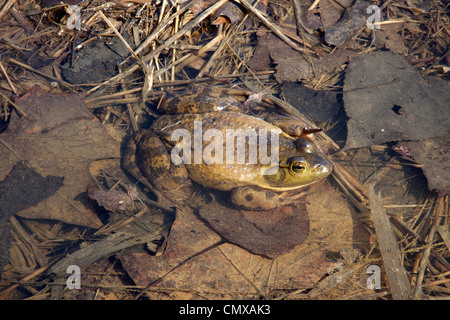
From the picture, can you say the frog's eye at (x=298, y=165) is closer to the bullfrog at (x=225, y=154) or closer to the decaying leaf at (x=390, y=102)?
the bullfrog at (x=225, y=154)

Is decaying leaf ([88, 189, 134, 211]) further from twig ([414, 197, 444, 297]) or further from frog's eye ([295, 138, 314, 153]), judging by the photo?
twig ([414, 197, 444, 297])

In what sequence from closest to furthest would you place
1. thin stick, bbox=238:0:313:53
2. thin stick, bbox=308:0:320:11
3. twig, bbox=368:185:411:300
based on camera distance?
twig, bbox=368:185:411:300 → thin stick, bbox=238:0:313:53 → thin stick, bbox=308:0:320:11

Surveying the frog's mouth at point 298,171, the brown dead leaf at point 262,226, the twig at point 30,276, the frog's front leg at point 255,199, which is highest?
the frog's mouth at point 298,171

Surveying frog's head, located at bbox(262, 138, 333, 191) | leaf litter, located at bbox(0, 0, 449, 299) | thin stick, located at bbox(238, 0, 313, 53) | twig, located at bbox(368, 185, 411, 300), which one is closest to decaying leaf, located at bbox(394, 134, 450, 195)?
leaf litter, located at bbox(0, 0, 449, 299)

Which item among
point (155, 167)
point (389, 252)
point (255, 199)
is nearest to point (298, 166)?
point (255, 199)

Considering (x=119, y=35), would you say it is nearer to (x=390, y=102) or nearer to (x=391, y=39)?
(x=390, y=102)

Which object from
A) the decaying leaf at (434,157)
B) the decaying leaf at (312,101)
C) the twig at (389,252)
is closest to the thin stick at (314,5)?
the decaying leaf at (312,101)
